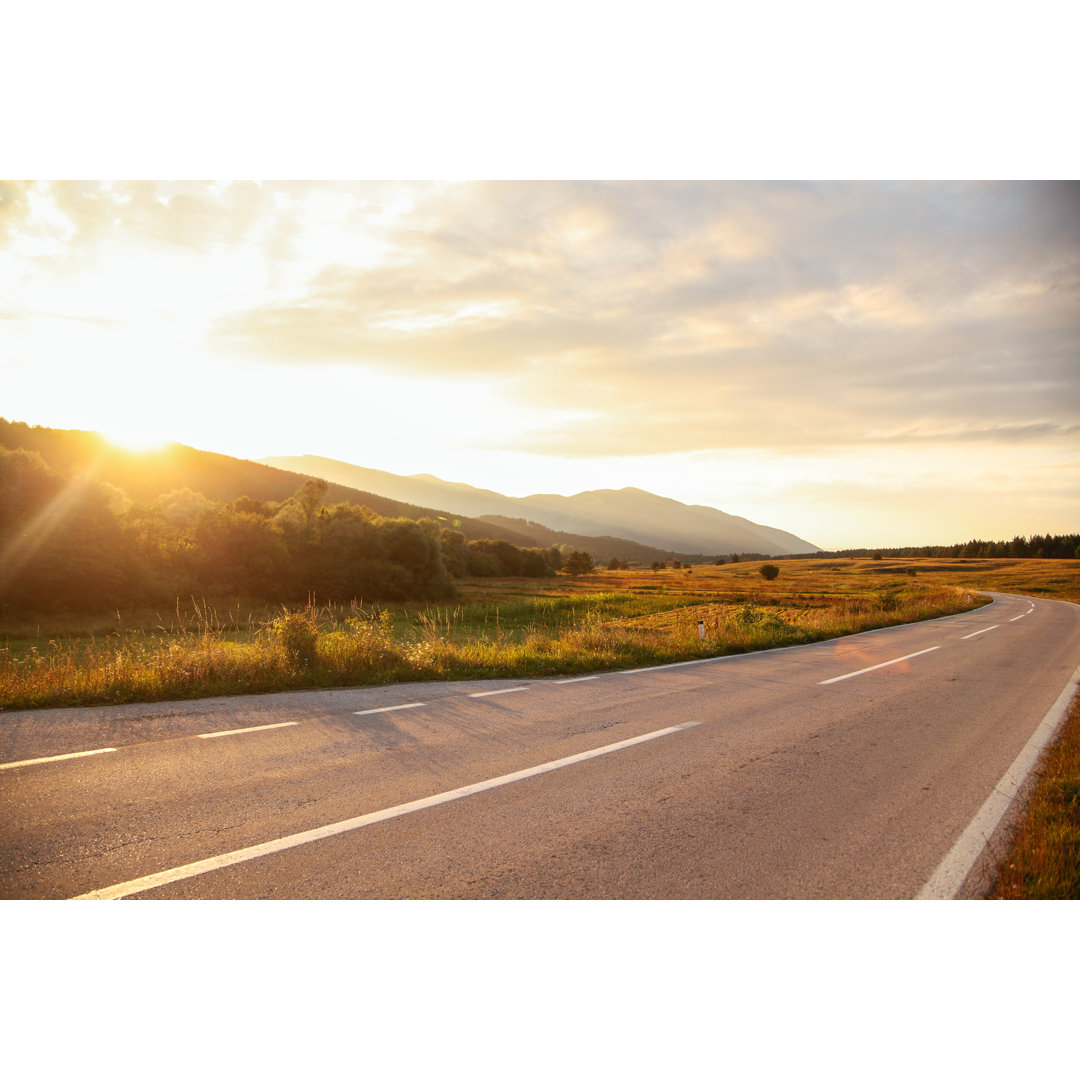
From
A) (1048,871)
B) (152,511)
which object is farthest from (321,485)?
(1048,871)

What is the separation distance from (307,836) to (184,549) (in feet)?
130

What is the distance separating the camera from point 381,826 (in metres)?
4.38

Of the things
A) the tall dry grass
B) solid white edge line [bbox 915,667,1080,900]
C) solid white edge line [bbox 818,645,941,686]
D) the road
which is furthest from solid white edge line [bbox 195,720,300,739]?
solid white edge line [bbox 818,645,941,686]

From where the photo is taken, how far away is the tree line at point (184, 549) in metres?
30.0

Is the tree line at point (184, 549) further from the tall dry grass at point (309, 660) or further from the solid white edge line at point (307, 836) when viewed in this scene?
the solid white edge line at point (307, 836)

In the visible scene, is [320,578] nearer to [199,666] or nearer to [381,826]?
[199,666]

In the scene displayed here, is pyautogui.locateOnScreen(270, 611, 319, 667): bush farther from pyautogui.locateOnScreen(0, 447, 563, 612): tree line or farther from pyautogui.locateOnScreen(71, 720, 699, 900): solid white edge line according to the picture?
pyautogui.locateOnScreen(0, 447, 563, 612): tree line

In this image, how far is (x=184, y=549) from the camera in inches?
1489

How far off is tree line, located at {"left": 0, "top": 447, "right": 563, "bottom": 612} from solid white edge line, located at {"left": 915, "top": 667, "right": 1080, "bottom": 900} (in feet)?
119

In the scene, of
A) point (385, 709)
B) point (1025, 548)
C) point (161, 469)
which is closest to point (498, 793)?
point (385, 709)

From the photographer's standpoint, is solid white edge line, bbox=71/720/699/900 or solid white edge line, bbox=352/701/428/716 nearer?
solid white edge line, bbox=71/720/699/900

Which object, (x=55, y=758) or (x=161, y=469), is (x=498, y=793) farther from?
(x=161, y=469)

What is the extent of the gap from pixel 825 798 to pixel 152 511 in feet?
141

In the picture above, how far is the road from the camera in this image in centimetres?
376
